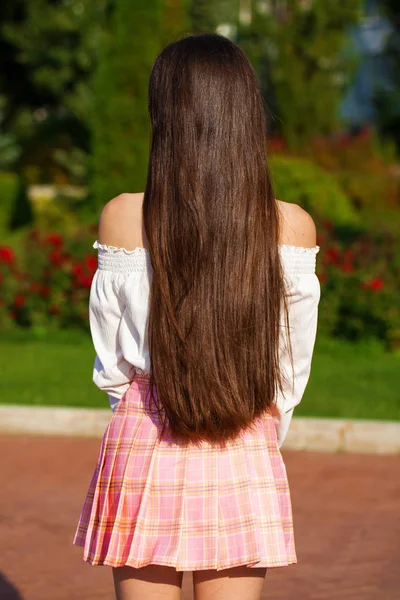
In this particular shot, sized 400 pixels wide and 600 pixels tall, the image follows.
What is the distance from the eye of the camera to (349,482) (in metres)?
5.80

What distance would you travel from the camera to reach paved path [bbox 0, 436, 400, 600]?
165 inches

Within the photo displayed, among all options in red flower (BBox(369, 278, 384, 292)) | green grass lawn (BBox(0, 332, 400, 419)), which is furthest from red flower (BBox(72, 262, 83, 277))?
red flower (BBox(369, 278, 384, 292))

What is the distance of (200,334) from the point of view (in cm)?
204

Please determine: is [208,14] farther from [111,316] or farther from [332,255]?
[111,316]

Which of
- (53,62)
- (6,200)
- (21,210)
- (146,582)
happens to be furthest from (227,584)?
(53,62)

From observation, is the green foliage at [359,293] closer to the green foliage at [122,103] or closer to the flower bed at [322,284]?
the flower bed at [322,284]

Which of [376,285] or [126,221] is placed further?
[376,285]

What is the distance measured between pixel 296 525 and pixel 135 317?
10.5ft

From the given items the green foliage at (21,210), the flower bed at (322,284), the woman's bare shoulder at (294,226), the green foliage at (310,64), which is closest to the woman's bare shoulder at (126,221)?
the woman's bare shoulder at (294,226)

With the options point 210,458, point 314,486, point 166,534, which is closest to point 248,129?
point 210,458

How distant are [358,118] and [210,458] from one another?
97.9 ft

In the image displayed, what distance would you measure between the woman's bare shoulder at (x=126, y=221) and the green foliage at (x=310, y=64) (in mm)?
21697

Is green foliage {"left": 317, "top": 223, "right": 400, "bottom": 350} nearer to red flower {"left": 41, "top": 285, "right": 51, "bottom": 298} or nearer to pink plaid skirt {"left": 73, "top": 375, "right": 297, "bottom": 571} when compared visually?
red flower {"left": 41, "top": 285, "right": 51, "bottom": 298}

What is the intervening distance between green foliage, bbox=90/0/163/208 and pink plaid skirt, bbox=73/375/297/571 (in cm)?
1565
